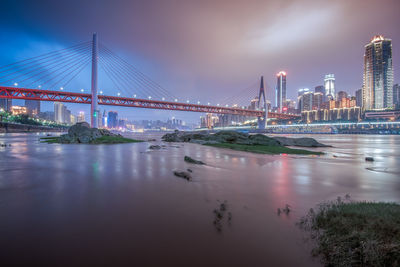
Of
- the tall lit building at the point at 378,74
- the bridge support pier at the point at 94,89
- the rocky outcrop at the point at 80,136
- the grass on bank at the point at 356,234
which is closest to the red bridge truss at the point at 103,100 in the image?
the bridge support pier at the point at 94,89

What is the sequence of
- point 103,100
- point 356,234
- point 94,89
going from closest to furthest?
point 356,234, point 94,89, point 103,100

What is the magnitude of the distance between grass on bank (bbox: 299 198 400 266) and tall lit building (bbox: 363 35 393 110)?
193 metres

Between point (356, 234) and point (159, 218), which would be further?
point (159, 218)

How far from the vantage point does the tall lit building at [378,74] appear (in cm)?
14688

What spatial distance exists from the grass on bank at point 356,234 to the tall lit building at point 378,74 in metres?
193

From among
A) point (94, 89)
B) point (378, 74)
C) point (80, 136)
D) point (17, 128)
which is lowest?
point (80, 136)

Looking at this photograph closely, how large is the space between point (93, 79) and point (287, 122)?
112 meters

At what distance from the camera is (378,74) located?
504 feet

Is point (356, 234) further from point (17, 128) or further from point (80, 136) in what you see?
point (17, 128)

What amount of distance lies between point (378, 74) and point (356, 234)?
21705cm

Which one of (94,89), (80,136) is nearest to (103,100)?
(94,89)

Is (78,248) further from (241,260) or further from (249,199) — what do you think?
(249,199)

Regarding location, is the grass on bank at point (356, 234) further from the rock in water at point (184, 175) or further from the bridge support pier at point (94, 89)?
the bridge support pier at point (94, 89)

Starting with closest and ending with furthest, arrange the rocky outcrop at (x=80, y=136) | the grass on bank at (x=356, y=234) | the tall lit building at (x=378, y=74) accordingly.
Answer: the grass on bank at (x=356, y=234) → the rocky outcrop at (x=80, y=136) → the tall lit building at (x=378, y=74)
